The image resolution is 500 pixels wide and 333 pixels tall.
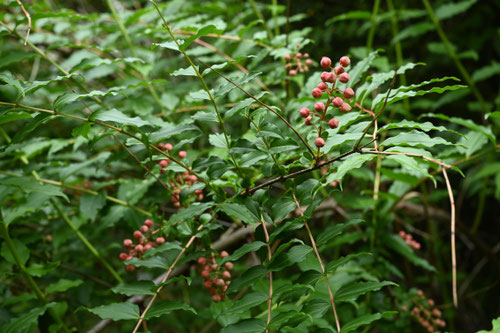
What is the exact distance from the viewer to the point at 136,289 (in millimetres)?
932

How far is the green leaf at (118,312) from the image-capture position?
83 cm

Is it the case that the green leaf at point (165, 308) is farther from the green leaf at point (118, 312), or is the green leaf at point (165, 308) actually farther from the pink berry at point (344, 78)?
the pink berry at point (344, 78)

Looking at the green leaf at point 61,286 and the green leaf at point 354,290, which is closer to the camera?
the green leaf at point 354,290

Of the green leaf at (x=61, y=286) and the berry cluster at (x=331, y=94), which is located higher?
the berry cluster at (x=331, y=94)

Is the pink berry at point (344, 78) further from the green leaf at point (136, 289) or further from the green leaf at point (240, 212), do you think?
the green leaf at point (136, 289)

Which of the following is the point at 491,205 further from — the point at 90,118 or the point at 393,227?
the point at 90,118

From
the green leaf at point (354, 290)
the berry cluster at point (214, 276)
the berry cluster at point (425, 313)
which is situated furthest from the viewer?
the berry cluster at point (425, 313)

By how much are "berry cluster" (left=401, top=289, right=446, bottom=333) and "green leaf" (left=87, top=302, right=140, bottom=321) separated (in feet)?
3.38

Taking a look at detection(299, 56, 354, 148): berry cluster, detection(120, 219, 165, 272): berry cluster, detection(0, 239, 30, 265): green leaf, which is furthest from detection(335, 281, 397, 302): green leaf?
detection(0, 239, 30, 265): green leaf

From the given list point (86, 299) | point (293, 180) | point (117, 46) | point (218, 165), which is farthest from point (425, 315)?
point (117, 46)

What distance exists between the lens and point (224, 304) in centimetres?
110

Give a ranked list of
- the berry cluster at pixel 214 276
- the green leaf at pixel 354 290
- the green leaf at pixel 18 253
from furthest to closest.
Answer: the green leaf at pixel 18 253 < the berry cluster at pixel 214 276 < the green leaf at pixel 354 290

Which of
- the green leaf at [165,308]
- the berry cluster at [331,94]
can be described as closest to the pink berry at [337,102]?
the berry cluster at [331,94]

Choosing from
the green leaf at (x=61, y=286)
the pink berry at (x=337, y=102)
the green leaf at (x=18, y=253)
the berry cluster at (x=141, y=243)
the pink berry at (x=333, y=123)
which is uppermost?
the pink berry at (x=337, y=102)
